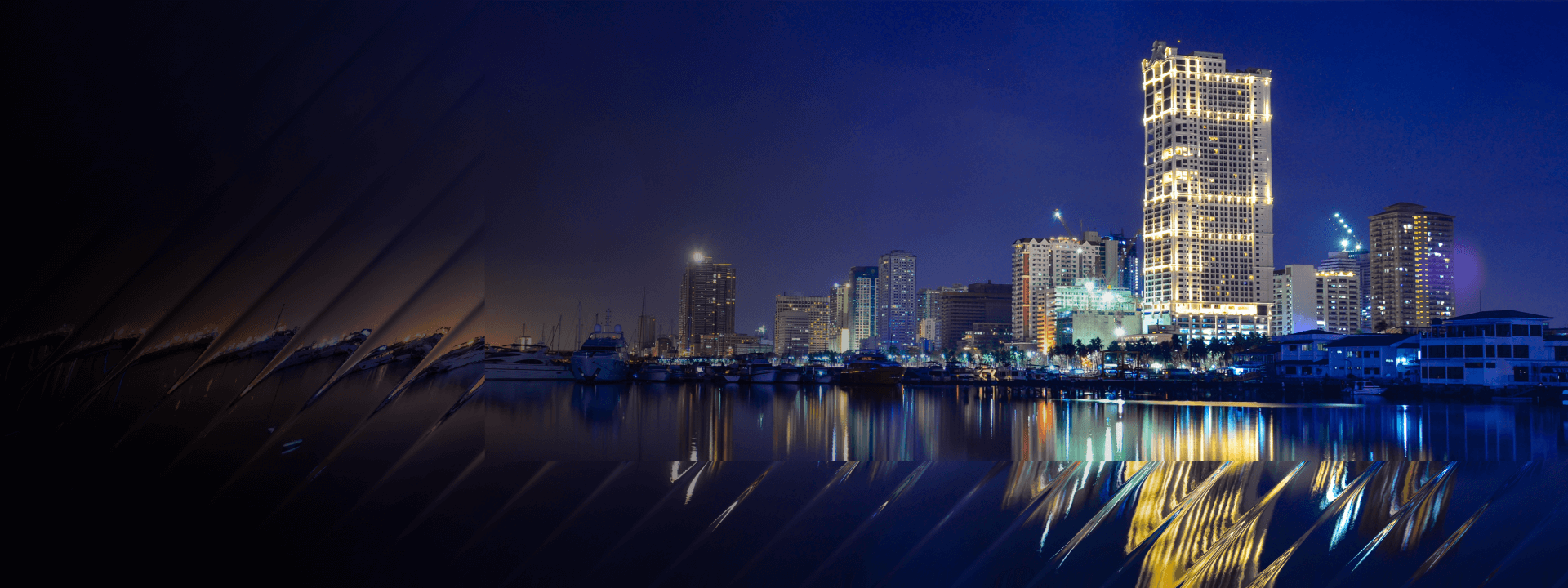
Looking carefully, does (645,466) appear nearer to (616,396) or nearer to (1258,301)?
Result: (616,396)

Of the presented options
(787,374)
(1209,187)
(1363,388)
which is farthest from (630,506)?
(1209,187)

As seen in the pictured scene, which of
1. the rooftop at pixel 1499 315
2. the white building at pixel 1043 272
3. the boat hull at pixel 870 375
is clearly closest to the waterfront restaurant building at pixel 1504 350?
the rooftop at pixel 1499 315

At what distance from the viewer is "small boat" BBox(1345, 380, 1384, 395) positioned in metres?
25.1

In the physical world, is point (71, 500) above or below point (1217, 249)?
below

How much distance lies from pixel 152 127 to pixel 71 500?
137cm

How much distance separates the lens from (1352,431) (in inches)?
727

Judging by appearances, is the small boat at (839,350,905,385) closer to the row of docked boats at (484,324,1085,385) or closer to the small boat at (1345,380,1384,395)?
the row of docked boats at (484,324,1085,385)

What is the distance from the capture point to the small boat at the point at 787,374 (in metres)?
35.0

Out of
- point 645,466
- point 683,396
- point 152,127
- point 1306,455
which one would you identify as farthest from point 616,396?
point 152,127

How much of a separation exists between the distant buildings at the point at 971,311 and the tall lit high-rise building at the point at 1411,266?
2546 cm

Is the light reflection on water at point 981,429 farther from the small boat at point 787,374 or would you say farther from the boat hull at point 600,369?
the small boat at point 787,374

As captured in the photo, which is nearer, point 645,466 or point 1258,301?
point 645,466

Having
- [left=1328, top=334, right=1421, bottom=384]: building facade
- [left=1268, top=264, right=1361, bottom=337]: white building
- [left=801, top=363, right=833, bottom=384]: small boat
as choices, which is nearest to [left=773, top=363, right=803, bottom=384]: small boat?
[left=801, top=363, right=833, bottom=384]: small boat

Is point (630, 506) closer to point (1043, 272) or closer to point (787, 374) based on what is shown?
point (787, 374)
